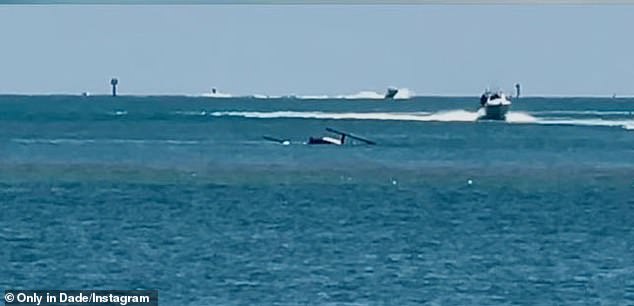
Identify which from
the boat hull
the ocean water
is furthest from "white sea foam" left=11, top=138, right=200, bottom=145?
the boat hull

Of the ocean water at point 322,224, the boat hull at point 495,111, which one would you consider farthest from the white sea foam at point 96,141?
the boat hull at point 495,111

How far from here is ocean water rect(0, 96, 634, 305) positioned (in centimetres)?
4234

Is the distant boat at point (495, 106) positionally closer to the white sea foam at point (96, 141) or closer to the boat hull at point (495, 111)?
the boat hull at point (495, 111)

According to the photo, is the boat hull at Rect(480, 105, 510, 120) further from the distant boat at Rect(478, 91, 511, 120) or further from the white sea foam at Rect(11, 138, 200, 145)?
the white sea foam at Rect(11, 138, 200, 145)

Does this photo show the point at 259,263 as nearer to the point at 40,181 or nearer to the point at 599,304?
the point at 599,304

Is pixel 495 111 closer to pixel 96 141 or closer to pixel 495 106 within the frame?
pixel 495 106

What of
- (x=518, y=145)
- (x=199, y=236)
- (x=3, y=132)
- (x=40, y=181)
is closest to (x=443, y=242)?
(x=199, y=236)

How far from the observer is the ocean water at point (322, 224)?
139 ft

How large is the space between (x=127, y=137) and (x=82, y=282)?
84.8 meters

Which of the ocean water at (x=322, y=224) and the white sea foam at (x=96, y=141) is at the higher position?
the ocean water at (x=322, y=224)

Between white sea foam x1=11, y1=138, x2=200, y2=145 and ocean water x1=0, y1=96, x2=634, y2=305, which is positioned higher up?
ocean water x1=0, y1=96, x2=634, y2=305

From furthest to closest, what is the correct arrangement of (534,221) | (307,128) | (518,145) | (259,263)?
(307,128) < (518,145) < (534,221) < (259,263)

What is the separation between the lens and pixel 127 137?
127 m

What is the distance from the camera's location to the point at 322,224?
56.7m
